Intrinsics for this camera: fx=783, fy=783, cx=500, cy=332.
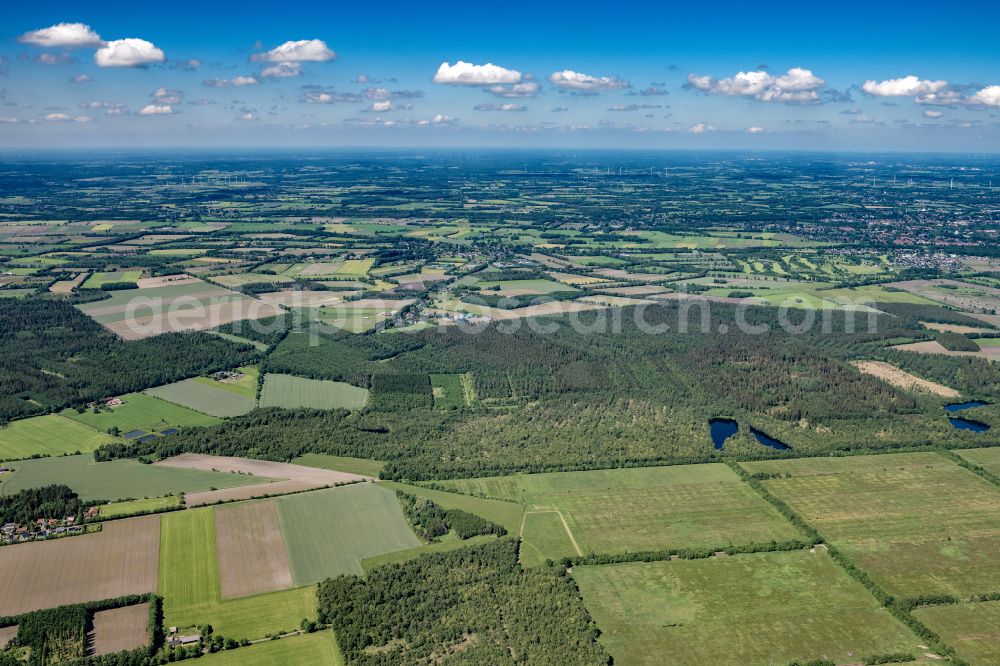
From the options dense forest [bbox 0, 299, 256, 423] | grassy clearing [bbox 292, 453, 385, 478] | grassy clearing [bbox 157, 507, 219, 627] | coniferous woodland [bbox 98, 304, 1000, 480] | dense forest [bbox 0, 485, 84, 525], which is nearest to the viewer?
grassy clearing [bbox 157, 507, 219, 627]

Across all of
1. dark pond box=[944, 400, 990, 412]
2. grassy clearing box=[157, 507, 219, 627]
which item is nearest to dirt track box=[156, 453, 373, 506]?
grassy clearing box=[157, 507, 219, 627]

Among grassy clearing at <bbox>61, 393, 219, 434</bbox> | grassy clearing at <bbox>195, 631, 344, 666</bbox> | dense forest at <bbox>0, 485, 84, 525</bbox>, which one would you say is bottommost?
grassy clearing at <bbox>195, 631, 344, 666</bbox>

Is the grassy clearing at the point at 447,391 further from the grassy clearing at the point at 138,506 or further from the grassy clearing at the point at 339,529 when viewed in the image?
the grassy clearing at the point at 138,506

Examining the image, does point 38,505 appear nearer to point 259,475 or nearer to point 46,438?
point 259,475

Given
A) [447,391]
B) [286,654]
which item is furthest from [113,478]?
[447,391]

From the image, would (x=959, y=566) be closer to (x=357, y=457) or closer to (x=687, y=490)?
(x=687, y=490)

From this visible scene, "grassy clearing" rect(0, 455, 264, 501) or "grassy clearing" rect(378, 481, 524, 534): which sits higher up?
"grassy clearing" rect(0, 455, 264, 501)

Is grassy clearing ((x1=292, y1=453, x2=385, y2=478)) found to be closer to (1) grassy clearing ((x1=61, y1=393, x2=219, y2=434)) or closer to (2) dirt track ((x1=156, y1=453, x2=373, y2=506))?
(2) dirt track ((x1=156, y1=453, x2=373, y2=506))

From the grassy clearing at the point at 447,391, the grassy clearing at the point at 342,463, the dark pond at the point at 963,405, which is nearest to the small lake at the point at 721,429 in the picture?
the dark pond at the point at 963,405
